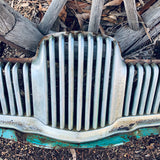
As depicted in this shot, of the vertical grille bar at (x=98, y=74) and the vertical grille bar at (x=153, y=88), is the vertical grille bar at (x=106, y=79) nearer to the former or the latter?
the vertical grille bar at (x=98, y=74)

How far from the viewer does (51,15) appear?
1.08m

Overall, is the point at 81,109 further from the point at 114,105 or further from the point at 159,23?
the point at 159,23

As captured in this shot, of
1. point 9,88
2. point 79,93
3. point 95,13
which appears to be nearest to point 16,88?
point 9,88

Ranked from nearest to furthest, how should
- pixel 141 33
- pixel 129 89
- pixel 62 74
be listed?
pixel 62 74 → pixel 129 89 → pixel 141 33

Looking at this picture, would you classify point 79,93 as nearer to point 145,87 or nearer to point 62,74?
point 62,74

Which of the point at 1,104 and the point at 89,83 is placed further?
the point at 1,104

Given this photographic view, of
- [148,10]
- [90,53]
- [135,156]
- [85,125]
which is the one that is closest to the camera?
[90,53]

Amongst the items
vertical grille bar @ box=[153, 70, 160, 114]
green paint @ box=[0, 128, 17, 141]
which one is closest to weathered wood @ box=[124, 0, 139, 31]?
vertical grille bar @ box=[153, 70, 160, 114]

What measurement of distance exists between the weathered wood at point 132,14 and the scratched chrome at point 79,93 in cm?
22

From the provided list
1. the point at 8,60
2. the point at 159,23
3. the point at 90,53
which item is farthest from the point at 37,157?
the point at 159,23

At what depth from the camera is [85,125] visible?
1.03 m

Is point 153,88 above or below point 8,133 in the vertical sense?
above

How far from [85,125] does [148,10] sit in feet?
2.21

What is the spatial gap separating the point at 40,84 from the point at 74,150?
49 cm
